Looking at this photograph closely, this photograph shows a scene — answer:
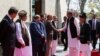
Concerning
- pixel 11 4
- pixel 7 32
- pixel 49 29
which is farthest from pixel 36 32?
pixel 11 4

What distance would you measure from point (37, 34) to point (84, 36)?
1639 millimetres

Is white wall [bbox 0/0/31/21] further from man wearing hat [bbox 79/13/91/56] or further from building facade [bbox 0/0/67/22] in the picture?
man wearing hat [bbox 79/13/91/56]

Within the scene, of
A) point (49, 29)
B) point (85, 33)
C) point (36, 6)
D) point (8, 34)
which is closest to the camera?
point (8, 34)

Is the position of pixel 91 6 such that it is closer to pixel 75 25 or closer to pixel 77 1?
pixel 77 1

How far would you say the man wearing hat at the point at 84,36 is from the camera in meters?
14.2

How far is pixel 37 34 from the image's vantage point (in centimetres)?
1493

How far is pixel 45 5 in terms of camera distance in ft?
79.5

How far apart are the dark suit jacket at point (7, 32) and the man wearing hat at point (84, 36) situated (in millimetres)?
3080


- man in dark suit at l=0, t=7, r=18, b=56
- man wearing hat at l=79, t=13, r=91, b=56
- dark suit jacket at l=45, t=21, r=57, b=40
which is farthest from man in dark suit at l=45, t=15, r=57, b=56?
man in dark suit at l=0, t=7, r=18, b=56

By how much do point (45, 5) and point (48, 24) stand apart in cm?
826

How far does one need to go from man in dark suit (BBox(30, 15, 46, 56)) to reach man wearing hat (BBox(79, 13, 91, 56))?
56.3 inches

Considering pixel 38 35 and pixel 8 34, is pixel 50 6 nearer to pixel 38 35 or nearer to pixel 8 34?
pixel 38 35

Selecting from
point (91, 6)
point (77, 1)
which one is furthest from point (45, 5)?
point (91, 6)

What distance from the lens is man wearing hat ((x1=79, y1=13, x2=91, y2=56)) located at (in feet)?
46.4
